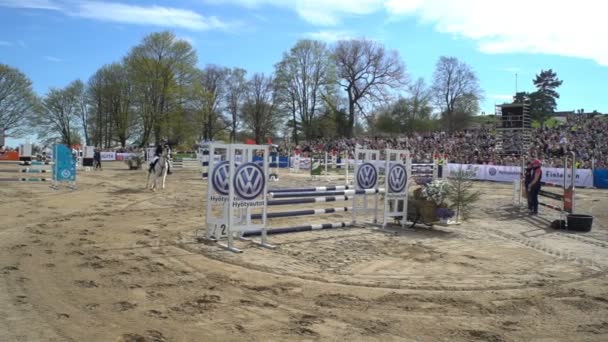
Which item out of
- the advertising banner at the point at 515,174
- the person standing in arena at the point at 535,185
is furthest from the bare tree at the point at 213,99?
the person standing in arena at the point at 535,185

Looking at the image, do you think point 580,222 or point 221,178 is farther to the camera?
point 580,222

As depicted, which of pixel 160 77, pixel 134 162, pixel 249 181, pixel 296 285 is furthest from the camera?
pixel 160 77

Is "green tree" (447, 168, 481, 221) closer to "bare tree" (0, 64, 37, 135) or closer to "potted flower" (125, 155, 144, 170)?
"potted flower" (125, 155, 144, 170)

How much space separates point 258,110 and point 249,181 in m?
54.9

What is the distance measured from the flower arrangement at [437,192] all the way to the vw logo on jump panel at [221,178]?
16.1 ft

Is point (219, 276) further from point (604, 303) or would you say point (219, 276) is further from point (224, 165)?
point (604, 303)

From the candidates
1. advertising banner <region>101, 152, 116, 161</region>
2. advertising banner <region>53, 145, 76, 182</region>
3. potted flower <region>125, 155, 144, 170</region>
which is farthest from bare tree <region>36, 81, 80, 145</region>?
advertising banner <region>53, 145, 76, 182</region>

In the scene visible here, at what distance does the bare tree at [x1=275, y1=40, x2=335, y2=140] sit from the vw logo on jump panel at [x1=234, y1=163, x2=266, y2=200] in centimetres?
5063

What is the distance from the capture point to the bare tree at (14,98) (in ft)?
160

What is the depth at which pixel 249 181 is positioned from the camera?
28.6ft

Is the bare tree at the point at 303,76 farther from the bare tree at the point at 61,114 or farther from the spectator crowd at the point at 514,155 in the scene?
the bare tree at the point at 61,114

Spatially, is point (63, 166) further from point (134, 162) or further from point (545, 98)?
point (545, 98)

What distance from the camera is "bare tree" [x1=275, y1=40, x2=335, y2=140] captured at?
189 feet

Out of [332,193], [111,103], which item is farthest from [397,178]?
[111,103]
